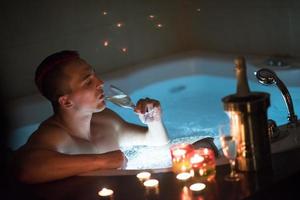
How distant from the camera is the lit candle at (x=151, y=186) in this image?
4.67 feet

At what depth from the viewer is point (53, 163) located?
5.11 ft

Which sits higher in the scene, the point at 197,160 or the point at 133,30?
the point at 133,30

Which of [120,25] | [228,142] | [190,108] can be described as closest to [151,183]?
[228,142]

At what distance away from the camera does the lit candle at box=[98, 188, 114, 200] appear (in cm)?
142

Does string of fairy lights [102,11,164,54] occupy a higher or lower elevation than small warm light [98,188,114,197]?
higher

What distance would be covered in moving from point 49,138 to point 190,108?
1294 mm

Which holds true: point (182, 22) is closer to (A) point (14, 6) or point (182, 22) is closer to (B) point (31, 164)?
(A) point (14, 6)

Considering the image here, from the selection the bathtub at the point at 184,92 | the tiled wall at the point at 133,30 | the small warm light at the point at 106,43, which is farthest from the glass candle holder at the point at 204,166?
the small warm light at the point at 106,43

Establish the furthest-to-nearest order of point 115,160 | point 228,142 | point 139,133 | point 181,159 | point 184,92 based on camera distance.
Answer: point 184,92 < point 139,133 < point 115,160 < point 181,159 < point 228,142

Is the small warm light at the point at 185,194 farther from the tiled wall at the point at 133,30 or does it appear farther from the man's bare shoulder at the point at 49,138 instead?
the tiled wall at the point at 133,30

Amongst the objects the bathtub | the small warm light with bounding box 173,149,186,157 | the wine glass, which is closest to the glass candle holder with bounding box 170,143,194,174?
the small warm light with bounding box 173,149,186,157

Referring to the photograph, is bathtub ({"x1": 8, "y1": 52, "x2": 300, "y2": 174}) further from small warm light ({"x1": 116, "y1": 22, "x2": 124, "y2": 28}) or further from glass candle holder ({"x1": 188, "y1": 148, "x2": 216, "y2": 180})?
glass candle holder ({"x1": 188, "y1": 148, "x2": 216, "y2": 180})

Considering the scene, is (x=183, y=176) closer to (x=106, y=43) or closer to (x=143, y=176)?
(x=143, y=176)

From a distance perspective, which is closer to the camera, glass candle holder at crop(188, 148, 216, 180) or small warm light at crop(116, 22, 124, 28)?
glass candle holder at crop(188, 148, 216, 180)
